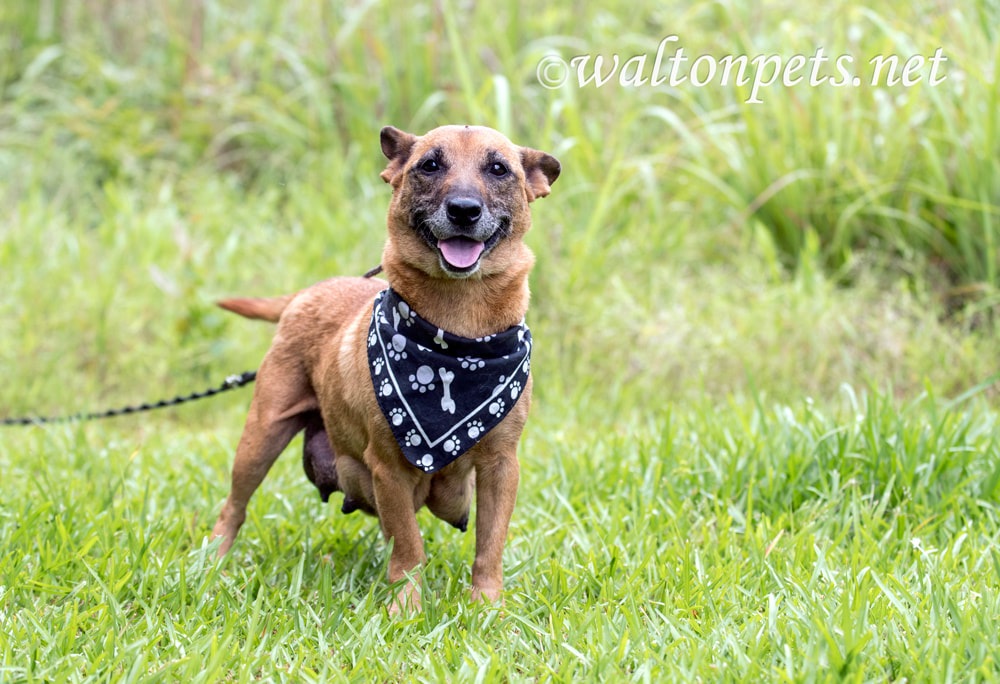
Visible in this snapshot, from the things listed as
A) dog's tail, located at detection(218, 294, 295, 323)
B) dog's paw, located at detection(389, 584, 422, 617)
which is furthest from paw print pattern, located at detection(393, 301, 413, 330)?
dog's tail, located at detection(218, 294, 295, 323)

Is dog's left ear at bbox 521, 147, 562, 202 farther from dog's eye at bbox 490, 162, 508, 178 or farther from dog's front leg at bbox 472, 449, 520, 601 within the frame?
dog's front leg at bbox 472, 449, 520, 601

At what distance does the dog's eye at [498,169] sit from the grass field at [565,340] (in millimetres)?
1268

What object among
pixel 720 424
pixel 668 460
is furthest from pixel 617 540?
pixel 720 424

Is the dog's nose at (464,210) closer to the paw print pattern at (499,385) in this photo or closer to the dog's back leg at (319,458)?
the paw print pattern at (499,385)

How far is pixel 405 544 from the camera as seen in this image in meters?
3.12

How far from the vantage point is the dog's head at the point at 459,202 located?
115 inches

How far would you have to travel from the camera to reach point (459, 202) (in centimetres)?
288

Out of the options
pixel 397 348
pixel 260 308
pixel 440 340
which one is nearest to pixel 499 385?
pixel 440 340

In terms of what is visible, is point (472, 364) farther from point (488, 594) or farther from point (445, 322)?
point (488, 594)

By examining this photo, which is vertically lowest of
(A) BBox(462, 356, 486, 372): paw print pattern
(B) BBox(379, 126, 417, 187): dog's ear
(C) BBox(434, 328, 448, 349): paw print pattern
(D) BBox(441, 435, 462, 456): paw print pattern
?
(D) BBox(441, 435, 462, 456): paw print pattern

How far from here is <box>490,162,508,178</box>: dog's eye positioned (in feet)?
10.2

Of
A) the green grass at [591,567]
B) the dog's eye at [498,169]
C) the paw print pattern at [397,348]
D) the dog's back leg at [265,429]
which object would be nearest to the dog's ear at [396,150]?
the dog's eye at [498,169]

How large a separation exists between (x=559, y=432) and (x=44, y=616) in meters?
2.59

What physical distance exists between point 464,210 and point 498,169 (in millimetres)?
279
